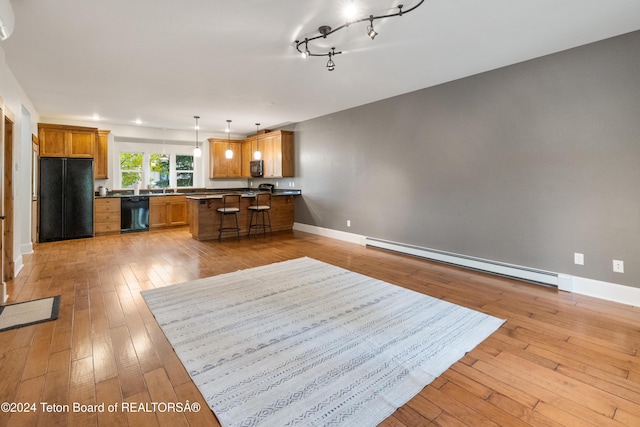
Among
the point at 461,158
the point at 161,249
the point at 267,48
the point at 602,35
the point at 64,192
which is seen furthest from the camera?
the point at 64,192

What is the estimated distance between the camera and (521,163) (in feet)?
11.8

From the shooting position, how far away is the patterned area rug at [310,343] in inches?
63.2

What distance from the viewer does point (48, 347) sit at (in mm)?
2143

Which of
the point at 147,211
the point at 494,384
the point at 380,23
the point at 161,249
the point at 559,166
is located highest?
the point at 380,23

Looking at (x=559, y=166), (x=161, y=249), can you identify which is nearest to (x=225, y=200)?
(x=161, y=249)

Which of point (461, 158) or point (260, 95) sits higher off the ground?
point (260, 95)

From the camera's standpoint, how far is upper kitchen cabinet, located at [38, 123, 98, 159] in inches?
234

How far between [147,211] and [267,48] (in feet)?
18.5

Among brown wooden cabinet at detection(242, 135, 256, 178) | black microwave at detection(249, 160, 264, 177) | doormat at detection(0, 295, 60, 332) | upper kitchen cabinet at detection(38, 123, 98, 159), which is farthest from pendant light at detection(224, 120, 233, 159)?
doormat at detection(0, 295, 60, 332)

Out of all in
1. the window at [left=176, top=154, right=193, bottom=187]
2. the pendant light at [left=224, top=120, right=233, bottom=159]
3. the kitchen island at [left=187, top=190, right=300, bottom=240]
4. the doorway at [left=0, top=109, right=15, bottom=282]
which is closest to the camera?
the doorway at [left=0, top=109, right=15, bottom=282]

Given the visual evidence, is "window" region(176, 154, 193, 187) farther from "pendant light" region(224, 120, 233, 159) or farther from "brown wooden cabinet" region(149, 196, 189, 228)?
"pendant light" region(224, 120, 233, 159)

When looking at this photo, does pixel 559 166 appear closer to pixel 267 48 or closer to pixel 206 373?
pixel 267 48

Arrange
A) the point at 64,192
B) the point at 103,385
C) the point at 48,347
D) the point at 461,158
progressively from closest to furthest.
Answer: the point at 103,385
the point at 48,347
the point at 461,158
the point at 64,192

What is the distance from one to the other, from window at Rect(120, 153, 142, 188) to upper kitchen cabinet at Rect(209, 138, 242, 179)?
1.78 m
